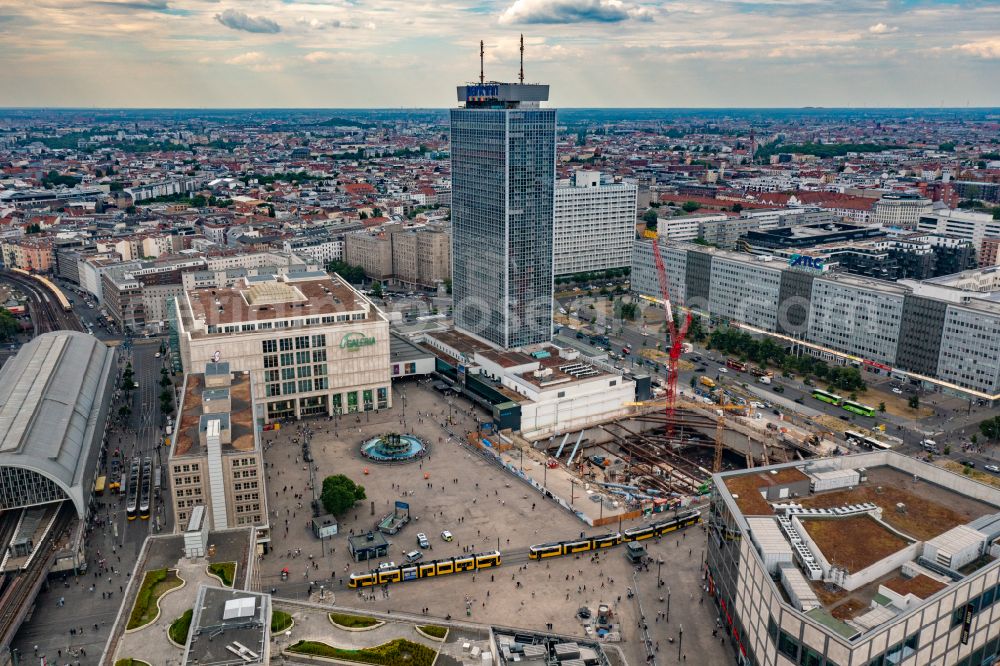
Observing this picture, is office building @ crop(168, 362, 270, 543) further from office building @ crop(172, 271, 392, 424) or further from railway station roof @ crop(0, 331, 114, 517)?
office building @ crop(172, 271, 392, 424)

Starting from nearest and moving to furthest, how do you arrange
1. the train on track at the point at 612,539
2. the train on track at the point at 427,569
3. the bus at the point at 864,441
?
the train on track at the point at 427,569 → the train on track at the point at 612,539 → the bus at the point at 864,441

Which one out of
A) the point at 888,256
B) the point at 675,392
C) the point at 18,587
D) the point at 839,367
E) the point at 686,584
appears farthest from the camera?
the point at 888,256

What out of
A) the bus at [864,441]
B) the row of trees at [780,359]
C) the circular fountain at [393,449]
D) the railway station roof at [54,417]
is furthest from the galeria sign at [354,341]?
the bus at [864,441]

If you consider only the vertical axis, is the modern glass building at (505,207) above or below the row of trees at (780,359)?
above

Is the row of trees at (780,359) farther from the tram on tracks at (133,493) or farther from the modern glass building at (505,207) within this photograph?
the tram on tracks at (133,493)

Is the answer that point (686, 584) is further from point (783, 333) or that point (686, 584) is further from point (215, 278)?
point (215, 278)

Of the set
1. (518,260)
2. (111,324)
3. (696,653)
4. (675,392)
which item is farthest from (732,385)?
(111,324)

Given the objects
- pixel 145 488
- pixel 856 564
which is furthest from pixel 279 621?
pixel 145 488
